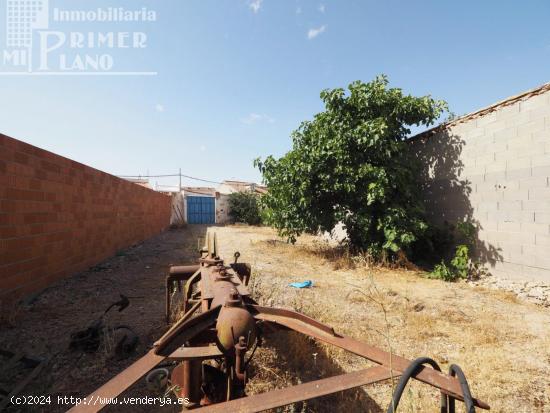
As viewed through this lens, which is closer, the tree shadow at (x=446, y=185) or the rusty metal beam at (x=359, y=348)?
the rusty metal beam at (x=359, y=348)

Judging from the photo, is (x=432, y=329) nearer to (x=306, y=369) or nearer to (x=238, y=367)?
(x=306, y=369)

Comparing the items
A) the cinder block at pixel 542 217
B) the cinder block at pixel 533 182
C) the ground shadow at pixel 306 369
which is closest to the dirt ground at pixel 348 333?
the ground shadow at pixel 306 369

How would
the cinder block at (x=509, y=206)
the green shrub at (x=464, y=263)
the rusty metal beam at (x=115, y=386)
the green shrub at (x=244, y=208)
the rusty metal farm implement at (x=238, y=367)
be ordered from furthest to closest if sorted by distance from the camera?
the green shrub at (x=244, y=208)
the green shrub at (x=464, y=263)
the cinder block at (x=509, y=206)
the rusty metal farm implement at (x=238, y=367)
the rusty metal beam at (x=115, y=386)

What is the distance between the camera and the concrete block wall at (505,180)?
4.55 meters

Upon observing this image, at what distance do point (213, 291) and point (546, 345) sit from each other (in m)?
3.54

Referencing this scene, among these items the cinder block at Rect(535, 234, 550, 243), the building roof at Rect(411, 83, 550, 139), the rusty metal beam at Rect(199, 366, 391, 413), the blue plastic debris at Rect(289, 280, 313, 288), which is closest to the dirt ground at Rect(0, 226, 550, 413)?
the blue plastic debris at Rect(289, 280, 313, 288)

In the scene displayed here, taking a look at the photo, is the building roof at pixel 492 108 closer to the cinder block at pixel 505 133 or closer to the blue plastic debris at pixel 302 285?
the cinder block at pixel 505 133

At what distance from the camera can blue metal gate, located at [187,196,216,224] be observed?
2195cm

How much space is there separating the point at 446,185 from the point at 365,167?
191 cm

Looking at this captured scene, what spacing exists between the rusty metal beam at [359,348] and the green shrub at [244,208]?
62.3 ft

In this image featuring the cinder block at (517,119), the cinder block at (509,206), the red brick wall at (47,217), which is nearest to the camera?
the red brick wall at (47,217)

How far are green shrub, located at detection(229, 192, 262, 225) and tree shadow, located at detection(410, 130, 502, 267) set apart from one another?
14536mm

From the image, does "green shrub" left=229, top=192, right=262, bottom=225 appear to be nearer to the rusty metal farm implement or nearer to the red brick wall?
the red brick wall

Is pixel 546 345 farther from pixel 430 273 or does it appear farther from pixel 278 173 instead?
pixel 278 173
